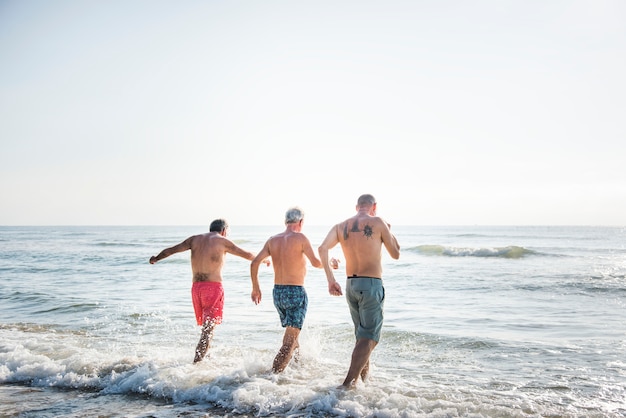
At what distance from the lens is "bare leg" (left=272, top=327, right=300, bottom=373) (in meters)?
5.70

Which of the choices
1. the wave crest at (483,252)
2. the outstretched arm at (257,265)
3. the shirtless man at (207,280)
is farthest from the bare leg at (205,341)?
the wave crest at (483,252)

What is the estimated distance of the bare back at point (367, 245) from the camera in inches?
206

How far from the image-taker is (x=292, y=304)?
5.71 meters

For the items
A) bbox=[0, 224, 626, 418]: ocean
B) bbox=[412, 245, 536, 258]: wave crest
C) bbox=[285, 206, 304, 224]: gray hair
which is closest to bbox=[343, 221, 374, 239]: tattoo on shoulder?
bbox=[285, 206, 304, 224]: gray hair

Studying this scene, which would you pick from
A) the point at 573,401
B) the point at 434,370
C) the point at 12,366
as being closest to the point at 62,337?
the point at 12,366

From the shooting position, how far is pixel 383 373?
6.35 metres

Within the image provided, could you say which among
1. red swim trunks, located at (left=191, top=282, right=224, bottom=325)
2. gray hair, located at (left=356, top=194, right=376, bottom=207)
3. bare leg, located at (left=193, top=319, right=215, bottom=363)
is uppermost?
gray hair, located at (left=356, top=194, right=376, bottom=207)

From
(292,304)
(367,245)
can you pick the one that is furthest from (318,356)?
(367,245)

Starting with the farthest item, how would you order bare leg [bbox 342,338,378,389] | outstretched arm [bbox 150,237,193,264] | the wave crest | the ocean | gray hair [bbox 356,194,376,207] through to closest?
1. the wave crest
2. outstretched arm [bbox 150,237,193,264]
3. gray hair [bbox 356,194,376,207]
4. bare leg [bbox 342,338,378,389]
5. the ocean

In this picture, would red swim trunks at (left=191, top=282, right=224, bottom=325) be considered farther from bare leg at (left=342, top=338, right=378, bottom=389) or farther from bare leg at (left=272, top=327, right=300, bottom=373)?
bare leg at (left=342, top=338, right=378, bottom=389)

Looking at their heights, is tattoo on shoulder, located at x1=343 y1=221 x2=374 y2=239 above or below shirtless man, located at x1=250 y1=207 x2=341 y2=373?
above

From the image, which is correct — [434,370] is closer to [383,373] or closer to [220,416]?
[383,373]

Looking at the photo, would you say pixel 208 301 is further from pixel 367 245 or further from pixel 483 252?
pixel 483 252

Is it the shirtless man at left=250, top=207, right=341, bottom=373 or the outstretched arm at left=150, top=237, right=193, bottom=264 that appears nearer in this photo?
the shirtless man at left=250, top=207, right=341, bottom=373
